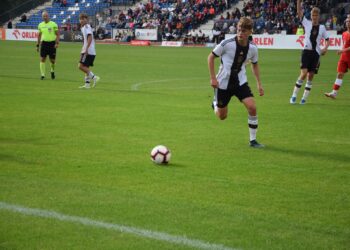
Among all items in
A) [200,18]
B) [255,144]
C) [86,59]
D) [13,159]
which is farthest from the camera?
[200,18]

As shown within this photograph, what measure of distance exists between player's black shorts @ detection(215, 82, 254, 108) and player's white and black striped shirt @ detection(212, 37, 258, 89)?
0.24 feet

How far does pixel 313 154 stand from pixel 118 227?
494 centimetres

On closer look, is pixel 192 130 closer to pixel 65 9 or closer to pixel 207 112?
pixel 207 112

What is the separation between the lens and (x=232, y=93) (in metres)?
11.0

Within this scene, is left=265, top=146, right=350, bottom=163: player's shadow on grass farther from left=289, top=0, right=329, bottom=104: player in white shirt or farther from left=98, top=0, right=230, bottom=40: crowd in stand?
left=98, top=0, right=230, bottom=40: crowd in stand

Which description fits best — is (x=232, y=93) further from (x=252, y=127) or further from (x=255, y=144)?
(x=255, y=144)

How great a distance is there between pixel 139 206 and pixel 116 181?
1.23m

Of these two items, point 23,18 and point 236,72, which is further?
point 23,18

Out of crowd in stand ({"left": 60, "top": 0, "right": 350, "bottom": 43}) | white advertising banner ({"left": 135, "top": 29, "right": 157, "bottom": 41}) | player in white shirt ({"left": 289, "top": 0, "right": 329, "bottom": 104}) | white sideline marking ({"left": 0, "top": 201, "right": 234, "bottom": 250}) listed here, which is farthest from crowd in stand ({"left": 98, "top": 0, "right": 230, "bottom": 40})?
white sideline marking ({"left": 0, "top": 201, "right": 234, "bottom": 250})

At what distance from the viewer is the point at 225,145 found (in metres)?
10.7


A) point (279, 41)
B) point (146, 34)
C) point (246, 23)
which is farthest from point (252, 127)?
point (146, 34)

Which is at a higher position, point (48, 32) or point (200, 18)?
point (48, 32)

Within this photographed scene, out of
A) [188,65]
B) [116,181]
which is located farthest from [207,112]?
[188,65]

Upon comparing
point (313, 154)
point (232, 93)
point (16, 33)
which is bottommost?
point (16, 33)
